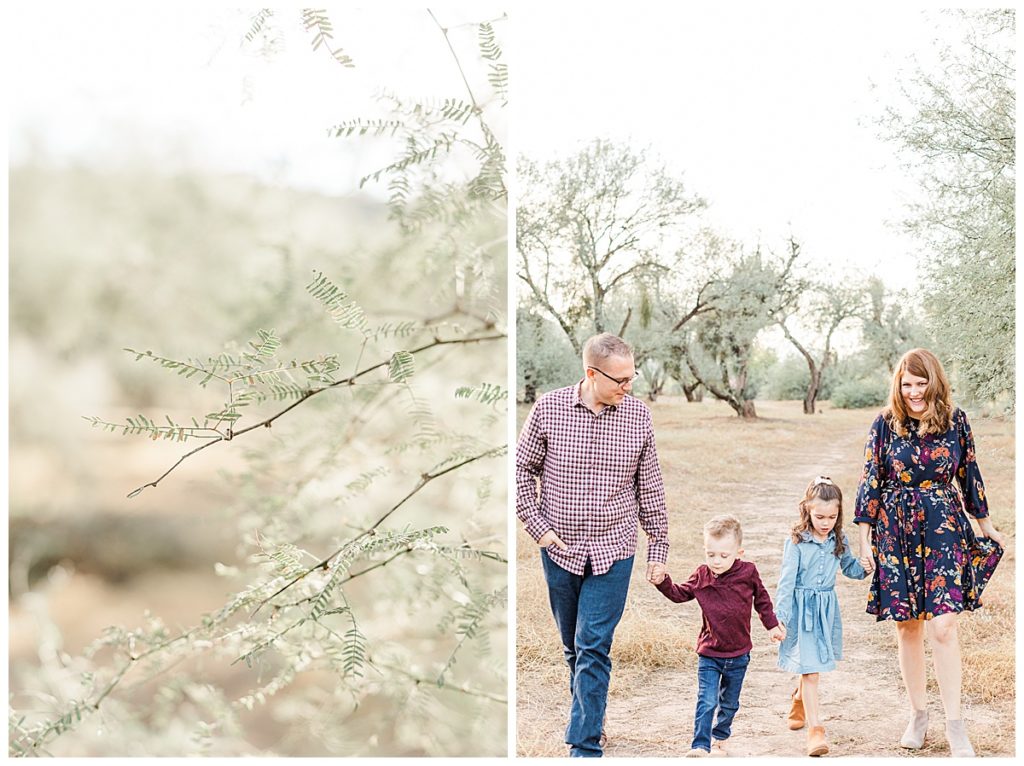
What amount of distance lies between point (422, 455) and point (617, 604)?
783 millimetres

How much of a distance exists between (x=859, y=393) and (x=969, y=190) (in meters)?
0.66

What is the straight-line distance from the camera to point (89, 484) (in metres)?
2.88

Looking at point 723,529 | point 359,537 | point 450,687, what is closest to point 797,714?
point 723,529

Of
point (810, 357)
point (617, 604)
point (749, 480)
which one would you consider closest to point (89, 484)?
point (617, 604)

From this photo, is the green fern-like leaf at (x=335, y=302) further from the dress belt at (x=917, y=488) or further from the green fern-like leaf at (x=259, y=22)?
the dress belt at (x=917, y=488)

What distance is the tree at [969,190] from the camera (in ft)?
7.86

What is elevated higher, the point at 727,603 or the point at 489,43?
the point at 489,43

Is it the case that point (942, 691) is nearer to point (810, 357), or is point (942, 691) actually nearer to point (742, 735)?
point (742, 735)

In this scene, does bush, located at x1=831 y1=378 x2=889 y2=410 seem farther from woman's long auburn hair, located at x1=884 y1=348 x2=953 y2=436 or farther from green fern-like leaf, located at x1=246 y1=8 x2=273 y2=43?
green fern-like leaf, located at x1=246 y1=8 x2=273 y2=43

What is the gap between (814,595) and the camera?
2211 millimetres

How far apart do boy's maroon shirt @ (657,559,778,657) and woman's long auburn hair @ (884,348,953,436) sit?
539 mm

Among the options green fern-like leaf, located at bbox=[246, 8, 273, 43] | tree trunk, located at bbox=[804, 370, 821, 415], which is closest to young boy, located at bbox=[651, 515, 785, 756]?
tree trunk, located at bbox=[804, 370, 821, 415]

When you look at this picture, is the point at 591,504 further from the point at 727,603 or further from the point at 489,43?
the point at 489,43

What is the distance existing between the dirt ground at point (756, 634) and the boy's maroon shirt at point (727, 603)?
269 millimetres
